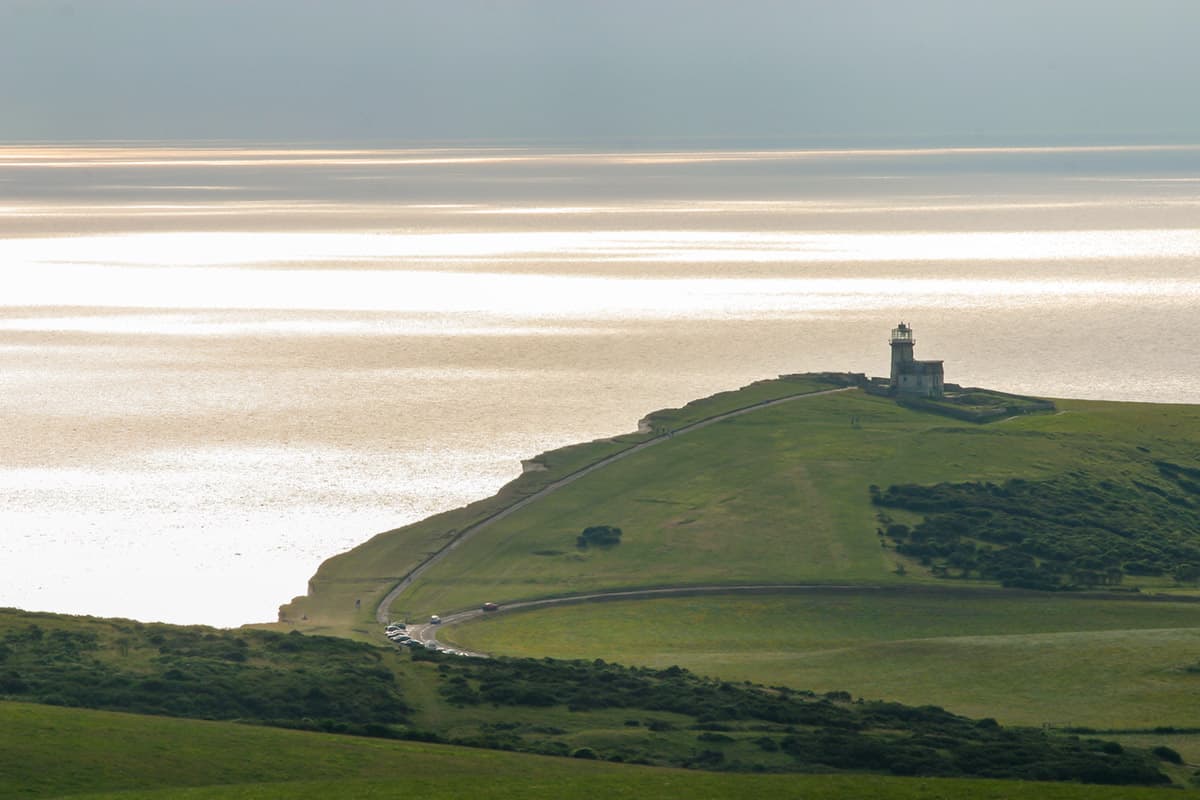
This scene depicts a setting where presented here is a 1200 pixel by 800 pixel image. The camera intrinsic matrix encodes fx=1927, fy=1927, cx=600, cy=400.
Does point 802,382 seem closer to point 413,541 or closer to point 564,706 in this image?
point 413,541

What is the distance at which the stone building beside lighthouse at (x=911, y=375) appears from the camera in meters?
126

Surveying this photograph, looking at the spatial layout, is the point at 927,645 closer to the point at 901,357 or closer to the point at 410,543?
the point at 410,543

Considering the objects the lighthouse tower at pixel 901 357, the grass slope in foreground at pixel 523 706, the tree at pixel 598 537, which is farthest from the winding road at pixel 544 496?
the grass slope in foreground at pixel 523 706

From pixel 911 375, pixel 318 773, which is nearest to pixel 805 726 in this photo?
pixel 318 773

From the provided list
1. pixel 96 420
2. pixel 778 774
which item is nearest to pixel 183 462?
pixel 96 420

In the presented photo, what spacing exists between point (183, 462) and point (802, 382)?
41.8 meters

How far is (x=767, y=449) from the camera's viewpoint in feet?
364

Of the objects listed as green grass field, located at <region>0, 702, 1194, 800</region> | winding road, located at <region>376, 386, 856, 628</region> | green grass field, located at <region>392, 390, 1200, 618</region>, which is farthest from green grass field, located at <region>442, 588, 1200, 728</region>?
green grass field, located at <region>0, 702, 1194, 800</region>

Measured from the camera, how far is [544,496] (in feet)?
333

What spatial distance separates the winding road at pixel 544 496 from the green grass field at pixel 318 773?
29.1 meters

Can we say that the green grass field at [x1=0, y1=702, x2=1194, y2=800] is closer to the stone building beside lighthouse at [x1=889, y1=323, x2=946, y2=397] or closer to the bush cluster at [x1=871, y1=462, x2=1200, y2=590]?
the bush cluster at [x1=871, y1=462, x2=1200, y2=590]

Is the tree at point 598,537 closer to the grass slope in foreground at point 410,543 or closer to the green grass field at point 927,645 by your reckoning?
the grass slope in foreground at point 410,543

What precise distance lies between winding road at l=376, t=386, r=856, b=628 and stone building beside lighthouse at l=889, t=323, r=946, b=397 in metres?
3.76

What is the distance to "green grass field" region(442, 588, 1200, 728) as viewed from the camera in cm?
6731
